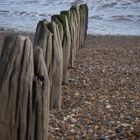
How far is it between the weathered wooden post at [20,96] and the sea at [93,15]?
16.5m

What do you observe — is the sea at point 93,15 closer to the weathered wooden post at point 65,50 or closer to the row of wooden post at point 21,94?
the weathered wooden post at point 65,50

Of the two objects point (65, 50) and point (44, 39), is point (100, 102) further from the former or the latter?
point (65, 50)

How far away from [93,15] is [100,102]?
71.0ft

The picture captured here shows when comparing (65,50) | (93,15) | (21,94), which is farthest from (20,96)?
(93,15)

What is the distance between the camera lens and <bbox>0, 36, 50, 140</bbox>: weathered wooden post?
4.42 meters

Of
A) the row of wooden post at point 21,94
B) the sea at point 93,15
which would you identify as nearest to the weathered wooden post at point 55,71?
the row of wooden post at point 21,94

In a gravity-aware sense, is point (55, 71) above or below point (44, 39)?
below

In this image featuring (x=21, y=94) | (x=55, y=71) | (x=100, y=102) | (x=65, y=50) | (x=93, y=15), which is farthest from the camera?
(x=93, y=15)

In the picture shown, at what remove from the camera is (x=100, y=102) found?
7332 millimetres

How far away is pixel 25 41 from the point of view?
4512 mm

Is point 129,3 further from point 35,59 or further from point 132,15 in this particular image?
point 35,59

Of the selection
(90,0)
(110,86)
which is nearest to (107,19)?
(90,0)

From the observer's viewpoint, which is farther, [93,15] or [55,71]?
[93,15]

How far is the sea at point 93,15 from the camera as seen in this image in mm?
22641
